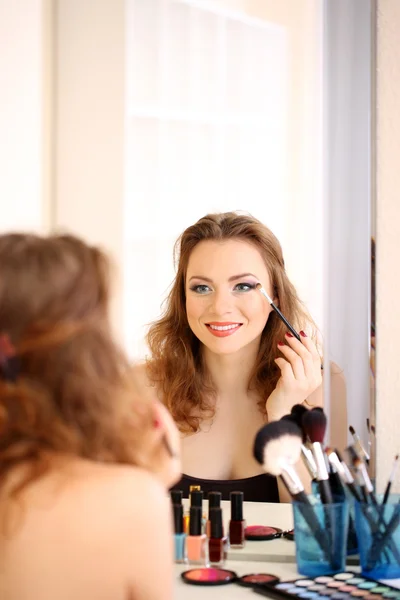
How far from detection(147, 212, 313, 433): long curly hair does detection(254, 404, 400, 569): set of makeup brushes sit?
24 cm

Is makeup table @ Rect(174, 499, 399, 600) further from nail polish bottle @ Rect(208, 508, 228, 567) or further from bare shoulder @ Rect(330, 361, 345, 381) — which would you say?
bare shoulder @ Rect(330, 361, 345, 381)

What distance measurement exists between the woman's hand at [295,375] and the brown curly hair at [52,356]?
0.53m

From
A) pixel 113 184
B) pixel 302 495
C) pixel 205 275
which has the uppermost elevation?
pixel 113 184

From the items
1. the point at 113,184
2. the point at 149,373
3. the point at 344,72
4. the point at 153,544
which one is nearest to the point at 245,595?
the point at 153,544

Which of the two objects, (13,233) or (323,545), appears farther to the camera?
(323,545)

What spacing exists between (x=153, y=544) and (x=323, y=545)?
349mm

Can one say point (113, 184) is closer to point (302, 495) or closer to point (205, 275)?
point (205, 275)

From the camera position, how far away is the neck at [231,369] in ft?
4.04

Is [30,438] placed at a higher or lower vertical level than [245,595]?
higher

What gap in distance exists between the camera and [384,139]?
1.08m

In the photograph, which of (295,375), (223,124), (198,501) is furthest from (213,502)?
(223,124)

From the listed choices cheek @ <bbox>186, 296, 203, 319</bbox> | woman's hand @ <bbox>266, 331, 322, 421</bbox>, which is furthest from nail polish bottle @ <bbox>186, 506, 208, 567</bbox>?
cheek @ <bbox>186, 296, 203, 319</bbox>

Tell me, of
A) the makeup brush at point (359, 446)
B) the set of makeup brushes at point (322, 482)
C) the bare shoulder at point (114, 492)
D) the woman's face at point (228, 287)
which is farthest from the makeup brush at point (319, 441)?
the bare shoulder at point (114, 492)

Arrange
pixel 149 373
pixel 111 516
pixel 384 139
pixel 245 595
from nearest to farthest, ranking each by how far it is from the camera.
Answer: pixel 111 516
pixel 245 595
pixel 384 139
pixel 149 373
